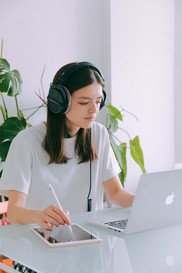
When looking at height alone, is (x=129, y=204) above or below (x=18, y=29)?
below

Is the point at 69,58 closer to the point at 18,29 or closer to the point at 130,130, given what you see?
the point at 18,29

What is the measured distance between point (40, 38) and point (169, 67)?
1.27 metres

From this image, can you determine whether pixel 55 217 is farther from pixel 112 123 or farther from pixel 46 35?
pixel 46 35

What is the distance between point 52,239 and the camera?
144 cm

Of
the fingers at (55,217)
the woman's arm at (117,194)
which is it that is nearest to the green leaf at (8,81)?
the woman's arm at (117,194)

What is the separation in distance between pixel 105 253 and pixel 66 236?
6.9 inches

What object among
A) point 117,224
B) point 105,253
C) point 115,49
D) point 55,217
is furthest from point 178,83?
point 105,253

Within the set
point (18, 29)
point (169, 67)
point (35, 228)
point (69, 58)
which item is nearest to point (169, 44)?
point (169, 67)

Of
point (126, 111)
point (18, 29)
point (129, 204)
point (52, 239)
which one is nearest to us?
point (52, 239)

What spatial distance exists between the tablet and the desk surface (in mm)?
17

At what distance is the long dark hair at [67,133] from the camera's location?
191cm

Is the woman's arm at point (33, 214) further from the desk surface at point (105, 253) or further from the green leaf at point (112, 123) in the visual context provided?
the green leaf at point (112, 123)

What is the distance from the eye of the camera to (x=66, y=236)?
1469 millimetres

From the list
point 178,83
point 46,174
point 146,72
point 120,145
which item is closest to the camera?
point 46,174
